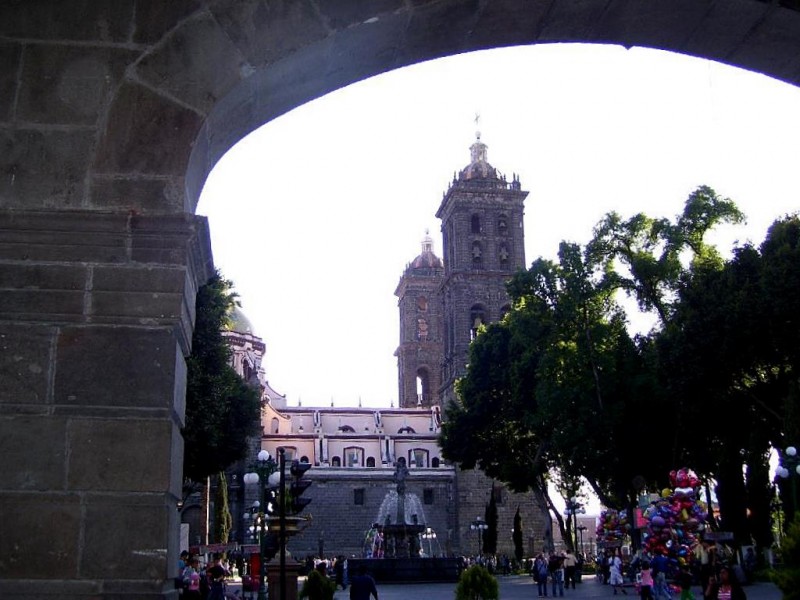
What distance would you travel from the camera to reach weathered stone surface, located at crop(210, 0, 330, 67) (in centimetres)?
438

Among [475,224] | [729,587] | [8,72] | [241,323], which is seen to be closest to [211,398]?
[729,587]

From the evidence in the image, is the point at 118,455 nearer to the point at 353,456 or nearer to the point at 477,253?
the point at 477,253

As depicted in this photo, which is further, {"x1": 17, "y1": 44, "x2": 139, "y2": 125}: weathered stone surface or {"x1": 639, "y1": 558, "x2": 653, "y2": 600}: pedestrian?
{"x1": 639, "y1": 558, "x2": 653, "y2": 600}: pedestrian

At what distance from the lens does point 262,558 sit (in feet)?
68.8

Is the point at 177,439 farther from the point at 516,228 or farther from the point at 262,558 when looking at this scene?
the point at 516,228

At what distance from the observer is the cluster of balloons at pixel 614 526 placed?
30.5 m

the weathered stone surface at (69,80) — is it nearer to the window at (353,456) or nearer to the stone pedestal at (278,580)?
the stone pedestal at (278,580)

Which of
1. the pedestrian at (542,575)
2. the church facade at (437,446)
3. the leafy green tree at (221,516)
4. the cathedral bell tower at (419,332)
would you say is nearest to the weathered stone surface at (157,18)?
the pedestrian at (542,575)

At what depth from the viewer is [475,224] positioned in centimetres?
6134

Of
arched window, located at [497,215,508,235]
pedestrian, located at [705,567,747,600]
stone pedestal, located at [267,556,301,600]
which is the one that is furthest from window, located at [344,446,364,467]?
pedestrian, located at [705,567,747,600]

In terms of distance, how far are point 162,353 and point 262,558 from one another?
17936 millimetres

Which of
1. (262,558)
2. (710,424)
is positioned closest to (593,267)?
(710,424)

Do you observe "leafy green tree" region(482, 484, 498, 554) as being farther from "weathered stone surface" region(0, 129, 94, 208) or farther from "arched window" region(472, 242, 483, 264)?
A: "weathered stone surface" region(0, 129, 94, 208)

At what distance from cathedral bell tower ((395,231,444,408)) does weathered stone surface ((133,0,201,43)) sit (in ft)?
245
